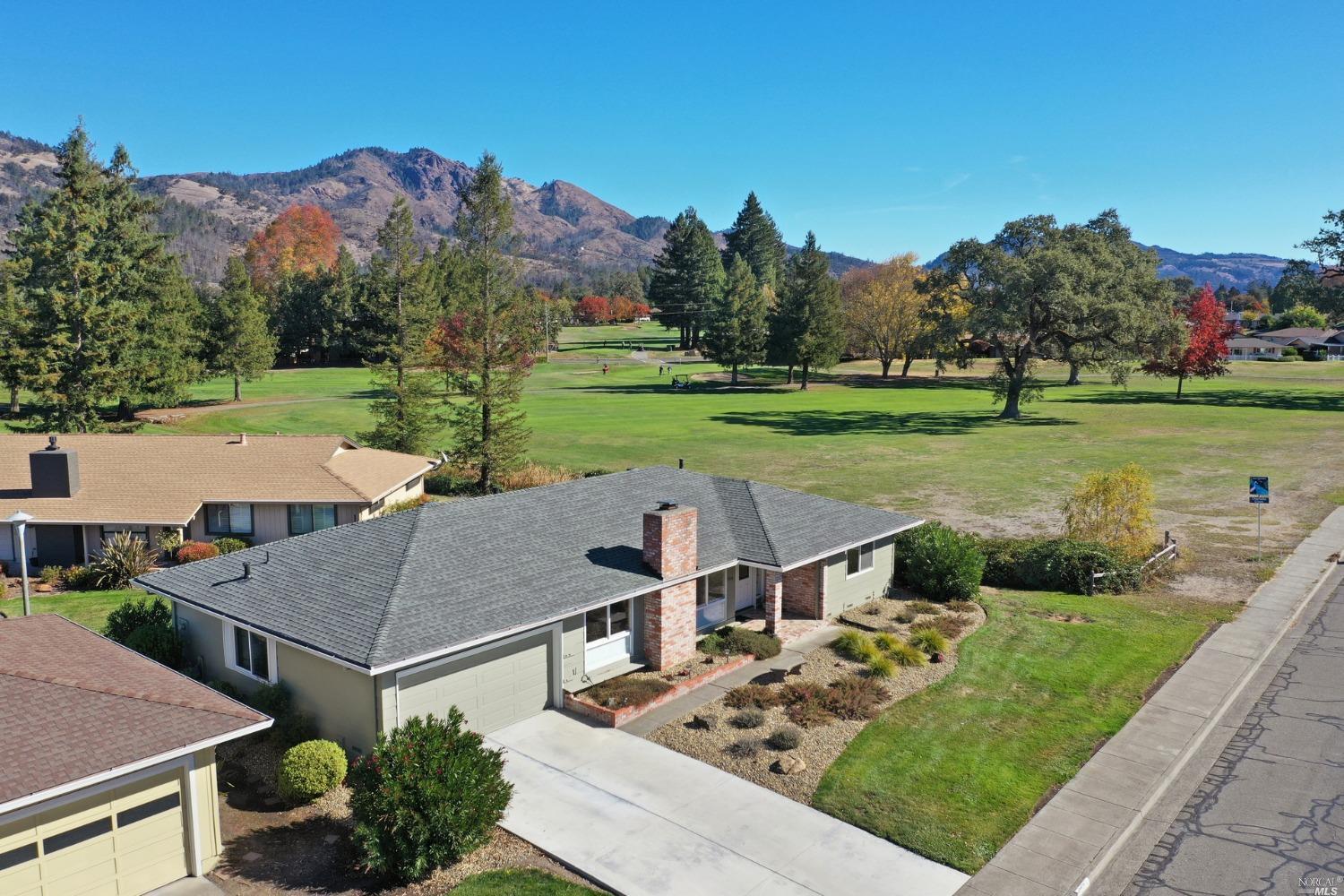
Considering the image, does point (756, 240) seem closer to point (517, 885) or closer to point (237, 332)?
point (237, 332)

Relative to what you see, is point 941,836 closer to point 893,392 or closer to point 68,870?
point 68,870

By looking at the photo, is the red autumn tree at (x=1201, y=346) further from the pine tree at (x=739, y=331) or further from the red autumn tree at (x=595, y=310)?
the red autumn tree at (x=595, y=310)

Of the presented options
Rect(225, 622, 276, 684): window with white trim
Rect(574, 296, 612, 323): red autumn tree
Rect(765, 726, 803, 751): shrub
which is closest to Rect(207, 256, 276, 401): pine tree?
Rect(225, 622, 276, 684): window with white trim

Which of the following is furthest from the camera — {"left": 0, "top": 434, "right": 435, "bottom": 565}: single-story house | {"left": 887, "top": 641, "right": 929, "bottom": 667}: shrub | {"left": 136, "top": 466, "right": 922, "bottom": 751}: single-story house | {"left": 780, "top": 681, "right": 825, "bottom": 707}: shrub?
{"left": 0, "top": 434, "right": 435, "bottom": 565}: single-story house

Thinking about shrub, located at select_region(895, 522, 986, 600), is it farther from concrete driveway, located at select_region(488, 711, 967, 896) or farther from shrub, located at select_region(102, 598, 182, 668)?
shrub, located at select_region(102, 598, 182, 668)

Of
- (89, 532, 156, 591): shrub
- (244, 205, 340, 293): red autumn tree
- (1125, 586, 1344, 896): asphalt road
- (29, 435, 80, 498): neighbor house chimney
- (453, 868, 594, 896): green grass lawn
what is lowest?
(1125, 586, 1344, 896): asphalt road

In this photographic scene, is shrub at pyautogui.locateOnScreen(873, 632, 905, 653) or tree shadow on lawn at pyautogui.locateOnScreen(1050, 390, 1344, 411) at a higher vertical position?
tree shadow on lawn at pyautogui.locateOnScreen(1050, 390, 1344, 411)

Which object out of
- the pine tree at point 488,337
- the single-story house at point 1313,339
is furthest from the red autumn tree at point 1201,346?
the pine tree at point 488,337

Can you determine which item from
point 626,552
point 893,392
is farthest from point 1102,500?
point 893,392
